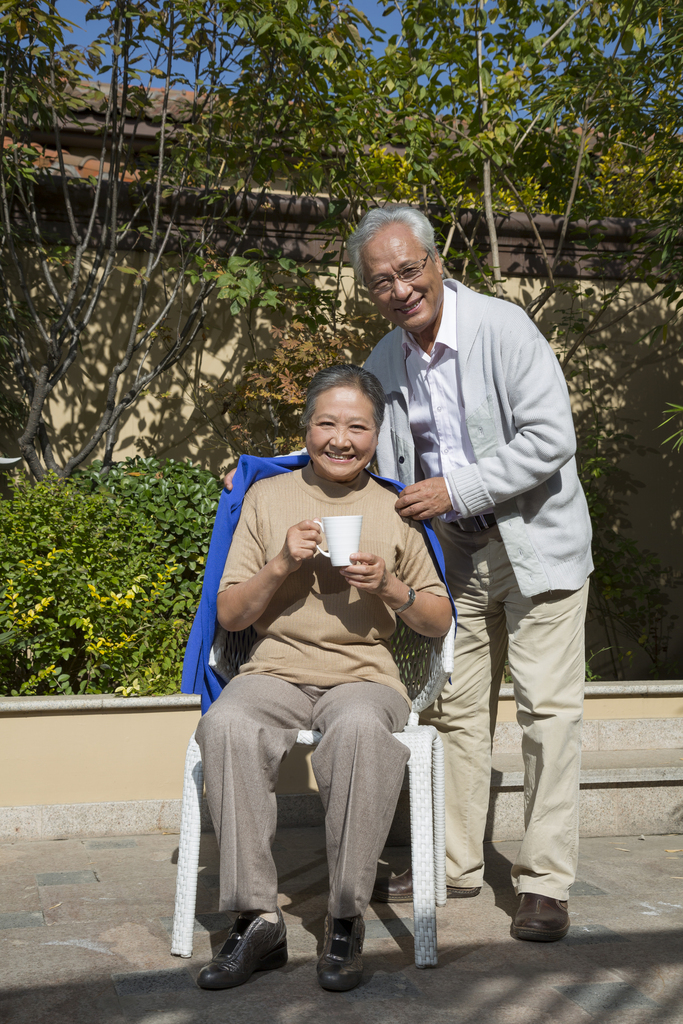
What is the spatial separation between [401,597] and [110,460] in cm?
268

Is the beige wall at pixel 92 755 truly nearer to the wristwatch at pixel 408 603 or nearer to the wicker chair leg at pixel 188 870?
the wicker chair leg at pixel 188 870

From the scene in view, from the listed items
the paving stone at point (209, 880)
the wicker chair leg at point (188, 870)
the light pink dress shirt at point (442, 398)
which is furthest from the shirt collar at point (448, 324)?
the paving stone at point (209, 880)

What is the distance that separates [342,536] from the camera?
218 centimetres

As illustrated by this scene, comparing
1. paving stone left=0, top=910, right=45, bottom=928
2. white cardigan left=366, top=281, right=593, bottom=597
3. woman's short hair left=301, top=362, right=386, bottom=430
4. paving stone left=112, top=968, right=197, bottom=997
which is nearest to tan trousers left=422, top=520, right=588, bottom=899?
white cardigan left=366, top=281, right=593, bottom=597

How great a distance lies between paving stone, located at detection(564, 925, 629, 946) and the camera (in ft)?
8.06

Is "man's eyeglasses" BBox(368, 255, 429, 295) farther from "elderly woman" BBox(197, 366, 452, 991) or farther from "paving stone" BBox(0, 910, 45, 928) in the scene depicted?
"paving stone" BBox(0, 910, 45, 928)

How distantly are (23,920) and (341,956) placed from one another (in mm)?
954

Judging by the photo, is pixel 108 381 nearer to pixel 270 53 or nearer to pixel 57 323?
pixel 57 323

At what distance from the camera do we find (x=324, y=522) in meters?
2.18

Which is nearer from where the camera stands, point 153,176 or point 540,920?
point 540,920

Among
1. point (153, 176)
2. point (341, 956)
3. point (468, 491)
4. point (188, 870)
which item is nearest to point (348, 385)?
point (468, 491)

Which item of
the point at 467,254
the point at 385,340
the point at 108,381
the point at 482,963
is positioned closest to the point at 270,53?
the point at 467,254

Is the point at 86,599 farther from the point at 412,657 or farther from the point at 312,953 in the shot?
the point at 312,953

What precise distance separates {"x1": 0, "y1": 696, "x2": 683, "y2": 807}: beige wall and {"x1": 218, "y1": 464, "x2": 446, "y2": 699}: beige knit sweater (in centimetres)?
100
